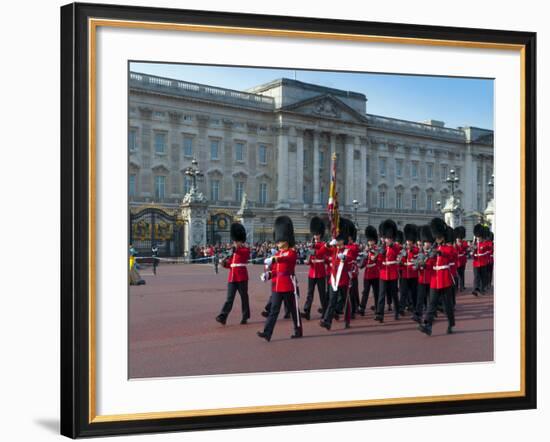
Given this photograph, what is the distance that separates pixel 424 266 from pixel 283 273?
6.80ft

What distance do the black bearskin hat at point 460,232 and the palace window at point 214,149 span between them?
149 inches

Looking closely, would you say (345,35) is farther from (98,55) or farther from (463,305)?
(463,305)

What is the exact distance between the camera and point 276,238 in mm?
8180

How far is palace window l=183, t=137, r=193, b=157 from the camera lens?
380 inches

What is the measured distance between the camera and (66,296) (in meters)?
5.56

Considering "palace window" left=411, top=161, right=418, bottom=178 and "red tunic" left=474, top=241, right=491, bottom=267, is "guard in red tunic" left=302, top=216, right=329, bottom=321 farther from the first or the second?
"red tunic" left=474, top=241, right=491, bottom=267

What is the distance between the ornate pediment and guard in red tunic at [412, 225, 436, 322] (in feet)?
5.71

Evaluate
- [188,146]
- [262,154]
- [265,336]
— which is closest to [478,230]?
[262,154]

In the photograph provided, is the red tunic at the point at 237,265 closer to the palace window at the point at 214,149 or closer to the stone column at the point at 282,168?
the palace window at the point at 214,149

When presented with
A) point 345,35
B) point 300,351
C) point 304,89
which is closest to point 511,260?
point 300,351

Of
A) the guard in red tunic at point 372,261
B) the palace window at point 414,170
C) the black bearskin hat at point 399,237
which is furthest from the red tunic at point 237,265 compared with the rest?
the palace window at point 414,170

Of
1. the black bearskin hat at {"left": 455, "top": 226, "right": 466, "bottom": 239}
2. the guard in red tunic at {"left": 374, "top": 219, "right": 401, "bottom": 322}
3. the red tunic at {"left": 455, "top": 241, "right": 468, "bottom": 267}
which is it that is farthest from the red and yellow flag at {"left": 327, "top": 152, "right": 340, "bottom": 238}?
the red tunic at {"left": 455, "top": 241, "right": 468, "bottom": 267}

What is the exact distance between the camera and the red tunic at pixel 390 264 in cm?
992

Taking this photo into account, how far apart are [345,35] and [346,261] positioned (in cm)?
355
